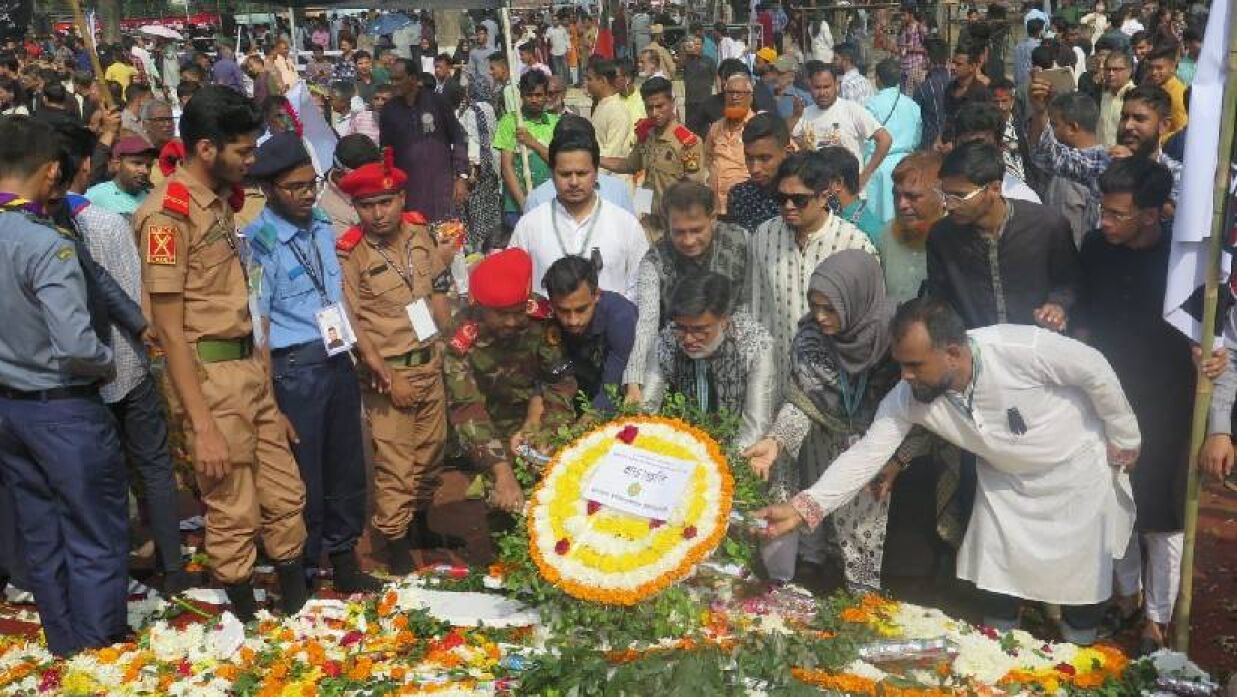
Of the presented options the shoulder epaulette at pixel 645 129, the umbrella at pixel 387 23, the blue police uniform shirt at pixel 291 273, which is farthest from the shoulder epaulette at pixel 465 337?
the umbrella at pixel 387 23

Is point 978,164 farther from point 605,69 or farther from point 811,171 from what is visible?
point 605,69

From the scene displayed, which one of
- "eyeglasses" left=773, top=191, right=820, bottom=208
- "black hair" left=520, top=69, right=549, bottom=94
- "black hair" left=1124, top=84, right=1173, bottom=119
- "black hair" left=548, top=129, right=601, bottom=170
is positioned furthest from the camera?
"black hair" left=520, top=69, right=549, bottom=94

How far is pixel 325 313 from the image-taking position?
458 cm

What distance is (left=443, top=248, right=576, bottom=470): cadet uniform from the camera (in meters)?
4.81

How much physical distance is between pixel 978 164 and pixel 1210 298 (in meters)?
1.01

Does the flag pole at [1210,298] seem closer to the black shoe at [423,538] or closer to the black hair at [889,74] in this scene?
the black shoe at [423,538]

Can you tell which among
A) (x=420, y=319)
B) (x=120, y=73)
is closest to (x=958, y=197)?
(x=420, y=319)

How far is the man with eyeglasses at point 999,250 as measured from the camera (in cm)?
450

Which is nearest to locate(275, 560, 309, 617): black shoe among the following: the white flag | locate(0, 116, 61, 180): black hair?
locate(0, 116, 61, 180): black hair

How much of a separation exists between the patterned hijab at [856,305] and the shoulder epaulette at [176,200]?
228cm

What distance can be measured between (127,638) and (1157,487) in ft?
13.2

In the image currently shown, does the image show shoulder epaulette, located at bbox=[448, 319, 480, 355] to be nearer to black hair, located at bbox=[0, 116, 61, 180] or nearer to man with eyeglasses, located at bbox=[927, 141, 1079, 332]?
black hair, located at bbox=[0, 116, 61, 180]

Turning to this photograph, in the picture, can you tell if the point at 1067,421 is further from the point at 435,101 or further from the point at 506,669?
the point at 435,101

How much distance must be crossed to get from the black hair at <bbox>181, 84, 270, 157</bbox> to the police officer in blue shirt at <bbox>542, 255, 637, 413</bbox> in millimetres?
1284
